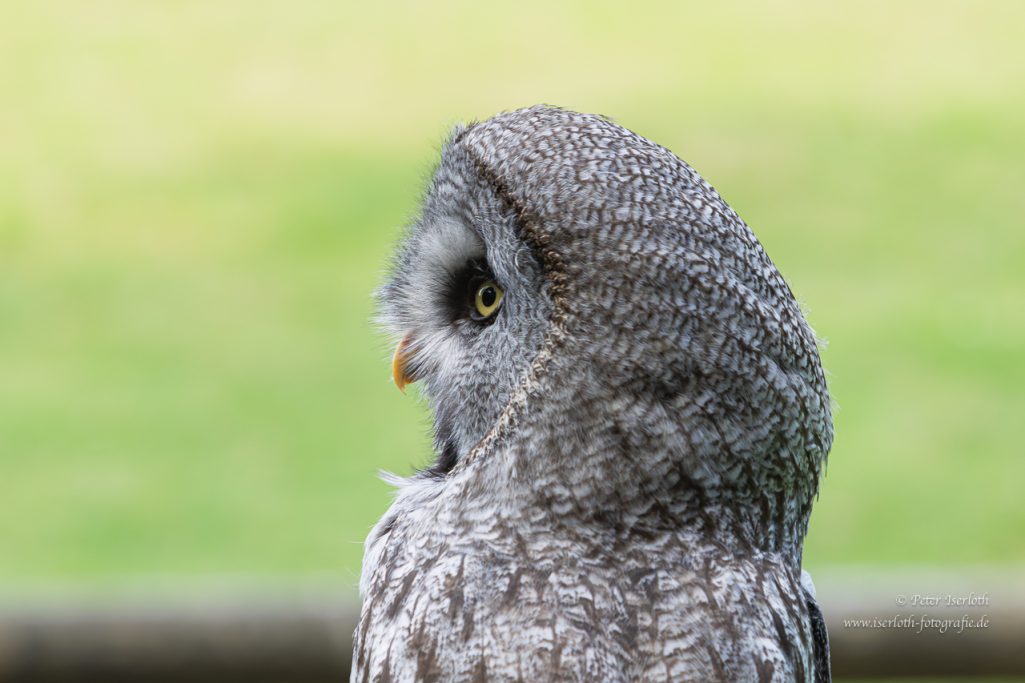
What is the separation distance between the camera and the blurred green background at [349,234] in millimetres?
5105

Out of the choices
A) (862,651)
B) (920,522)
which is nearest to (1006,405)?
(920,522)

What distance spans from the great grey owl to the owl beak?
19cm

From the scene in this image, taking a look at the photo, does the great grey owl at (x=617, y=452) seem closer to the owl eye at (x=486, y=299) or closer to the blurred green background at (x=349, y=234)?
the owl eye at (x=486, y=299)

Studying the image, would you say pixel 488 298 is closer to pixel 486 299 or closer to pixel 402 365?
pixel 486 299

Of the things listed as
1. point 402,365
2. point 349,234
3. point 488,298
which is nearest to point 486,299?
point 488,298

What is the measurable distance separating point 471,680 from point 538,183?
17.9 inches

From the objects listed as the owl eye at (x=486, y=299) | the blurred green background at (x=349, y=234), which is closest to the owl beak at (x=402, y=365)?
the owl eye at (x=486, y=299)

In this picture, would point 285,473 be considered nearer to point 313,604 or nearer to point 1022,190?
point 313,604

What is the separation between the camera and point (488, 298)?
141 centimetres

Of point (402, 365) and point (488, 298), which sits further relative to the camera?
point (402, 365)

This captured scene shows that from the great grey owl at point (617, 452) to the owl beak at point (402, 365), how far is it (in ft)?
0.62

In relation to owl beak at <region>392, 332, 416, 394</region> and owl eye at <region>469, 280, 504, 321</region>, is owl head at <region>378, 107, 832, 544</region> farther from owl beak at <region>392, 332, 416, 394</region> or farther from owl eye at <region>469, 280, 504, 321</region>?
owl beak at <region>392, 332, 416, 394</region>

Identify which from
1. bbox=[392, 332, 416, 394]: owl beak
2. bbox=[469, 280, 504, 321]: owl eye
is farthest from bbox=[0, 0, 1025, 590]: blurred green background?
bbox=[469, 280, 504, 321]: owl eye

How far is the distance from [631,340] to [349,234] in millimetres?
5909
